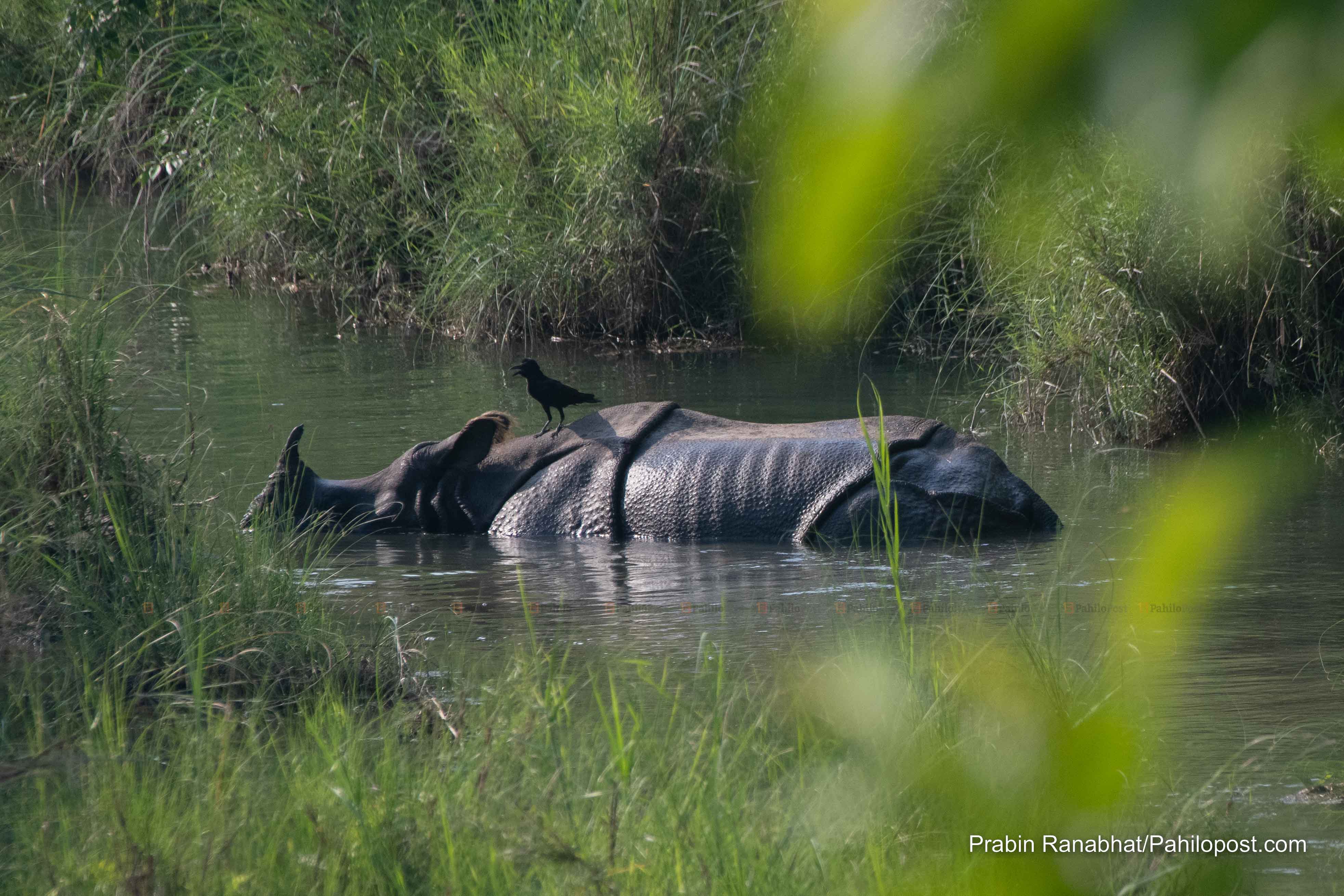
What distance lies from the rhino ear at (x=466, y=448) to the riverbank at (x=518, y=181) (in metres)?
1.91

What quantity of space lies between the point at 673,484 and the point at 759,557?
2.09ft

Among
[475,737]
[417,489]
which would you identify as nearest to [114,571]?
[475,737]

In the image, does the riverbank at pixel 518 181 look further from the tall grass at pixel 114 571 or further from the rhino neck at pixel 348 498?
the tall grass at pixel 114 571

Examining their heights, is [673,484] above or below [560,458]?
below

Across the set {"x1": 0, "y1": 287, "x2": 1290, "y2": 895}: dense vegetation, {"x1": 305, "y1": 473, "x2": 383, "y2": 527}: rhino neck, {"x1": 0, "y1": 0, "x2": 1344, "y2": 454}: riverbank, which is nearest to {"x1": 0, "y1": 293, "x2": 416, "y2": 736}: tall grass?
{"x1": 0, "y1": 287, "x2": 1290, "y2": 895}: dense vegetation

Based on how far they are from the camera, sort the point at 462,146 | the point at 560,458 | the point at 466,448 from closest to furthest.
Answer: the point at 560,458 < the point at 466,448 < the point at 462,146

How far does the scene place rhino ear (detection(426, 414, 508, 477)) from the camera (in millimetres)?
→ 7277

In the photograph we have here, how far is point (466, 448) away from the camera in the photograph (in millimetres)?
7344

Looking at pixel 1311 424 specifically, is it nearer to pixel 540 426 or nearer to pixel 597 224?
pixel 540 426

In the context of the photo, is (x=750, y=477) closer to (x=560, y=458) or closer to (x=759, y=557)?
(x=759, y=557)

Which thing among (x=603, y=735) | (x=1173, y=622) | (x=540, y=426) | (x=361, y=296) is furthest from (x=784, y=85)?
(x=361, y=296)

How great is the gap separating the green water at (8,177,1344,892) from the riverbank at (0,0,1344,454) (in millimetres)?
465

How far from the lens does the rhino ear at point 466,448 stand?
7277 mm

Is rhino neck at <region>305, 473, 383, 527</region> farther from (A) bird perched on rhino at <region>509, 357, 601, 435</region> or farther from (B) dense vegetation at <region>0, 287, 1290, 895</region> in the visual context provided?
(B) dense vegetation at <region>0, 287, 1290, 895</region>
